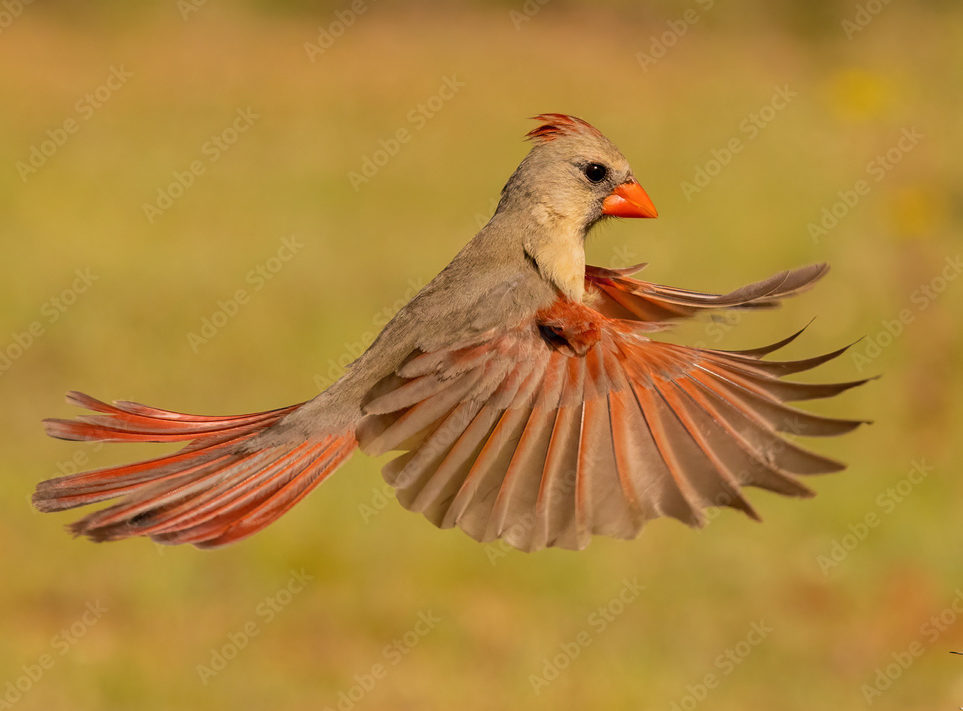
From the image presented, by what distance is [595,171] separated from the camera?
4062mm

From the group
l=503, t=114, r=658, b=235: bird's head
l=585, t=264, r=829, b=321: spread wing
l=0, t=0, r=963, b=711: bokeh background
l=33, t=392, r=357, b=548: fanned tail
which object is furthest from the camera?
l=0, t=0, r=963, b=711: bokeh background

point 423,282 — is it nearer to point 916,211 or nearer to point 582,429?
point 916,211

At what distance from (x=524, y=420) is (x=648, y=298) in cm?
86

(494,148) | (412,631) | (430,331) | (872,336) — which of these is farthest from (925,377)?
(430,331)

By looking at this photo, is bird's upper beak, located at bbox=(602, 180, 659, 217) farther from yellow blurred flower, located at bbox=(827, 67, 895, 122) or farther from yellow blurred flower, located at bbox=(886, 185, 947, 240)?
yellow blurred flower, located at bbox=(827, 67, 895, 122)

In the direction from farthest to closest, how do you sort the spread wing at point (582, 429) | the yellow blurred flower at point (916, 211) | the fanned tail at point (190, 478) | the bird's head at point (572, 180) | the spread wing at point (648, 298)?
the yellow blurred flower at point (916, 211), the bird's head at point (572, 180), the spread wing at point (648, 298), the fanned tail at point (190, 478), the spread wing at point (582, 429)

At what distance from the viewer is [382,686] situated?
6.02 metres

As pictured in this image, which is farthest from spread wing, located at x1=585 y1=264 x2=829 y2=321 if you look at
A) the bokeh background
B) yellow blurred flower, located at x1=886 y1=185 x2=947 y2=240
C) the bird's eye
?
yellow blurred flower, located at x1=886 y1=185 x2=947 y2=240

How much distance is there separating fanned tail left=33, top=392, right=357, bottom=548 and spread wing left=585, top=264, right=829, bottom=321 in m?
1.01

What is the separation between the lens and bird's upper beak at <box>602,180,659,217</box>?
4.08 metres

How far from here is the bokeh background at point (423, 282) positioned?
6.23 meters

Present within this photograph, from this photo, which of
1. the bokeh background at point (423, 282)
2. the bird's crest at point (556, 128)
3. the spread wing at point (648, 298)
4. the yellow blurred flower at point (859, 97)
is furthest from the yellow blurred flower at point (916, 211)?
the bird's crest at point (556, 128)

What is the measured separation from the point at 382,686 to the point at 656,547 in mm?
1835

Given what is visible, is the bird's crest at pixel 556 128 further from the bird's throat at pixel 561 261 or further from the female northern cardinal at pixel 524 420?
the bird's throat at pixel 561 261
